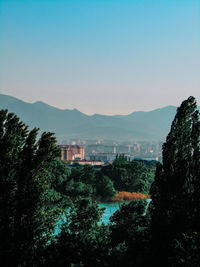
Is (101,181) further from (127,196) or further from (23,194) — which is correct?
(23,194)

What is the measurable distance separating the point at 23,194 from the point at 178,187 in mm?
3686

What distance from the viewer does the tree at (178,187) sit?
9.38 metres

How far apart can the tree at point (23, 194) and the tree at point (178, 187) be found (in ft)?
8.78

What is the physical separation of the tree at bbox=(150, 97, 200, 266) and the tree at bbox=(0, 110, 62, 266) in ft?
8.78

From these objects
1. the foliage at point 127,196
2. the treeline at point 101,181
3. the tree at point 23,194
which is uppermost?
the tree at point 23,194

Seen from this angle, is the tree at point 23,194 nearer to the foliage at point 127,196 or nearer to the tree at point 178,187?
the tree at point 178,187

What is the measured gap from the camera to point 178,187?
9758 mm

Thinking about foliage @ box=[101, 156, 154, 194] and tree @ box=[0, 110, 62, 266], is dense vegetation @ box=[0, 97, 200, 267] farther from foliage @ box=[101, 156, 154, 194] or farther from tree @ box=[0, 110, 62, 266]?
foliage @ box=[101, 156, 154, 194]

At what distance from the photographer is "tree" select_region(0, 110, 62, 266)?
384 inches

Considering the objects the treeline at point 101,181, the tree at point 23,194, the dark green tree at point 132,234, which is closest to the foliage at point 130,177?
the treeline at point 101,181

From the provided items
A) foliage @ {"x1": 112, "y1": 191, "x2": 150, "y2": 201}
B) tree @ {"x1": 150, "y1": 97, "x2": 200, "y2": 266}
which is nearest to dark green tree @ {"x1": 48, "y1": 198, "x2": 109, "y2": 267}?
tree @ {"x1": 150, "y1": 97, "x2": 200, "y2": 266}

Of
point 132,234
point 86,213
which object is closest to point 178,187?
point 132,234

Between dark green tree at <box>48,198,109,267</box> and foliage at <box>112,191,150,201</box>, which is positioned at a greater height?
dark green tree at <box>48,198,109,267</box>

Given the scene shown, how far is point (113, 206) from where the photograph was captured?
99.3 feet
